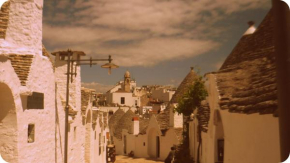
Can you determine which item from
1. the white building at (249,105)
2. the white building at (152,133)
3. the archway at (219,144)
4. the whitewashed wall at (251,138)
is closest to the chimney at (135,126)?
the white building at (152,133)

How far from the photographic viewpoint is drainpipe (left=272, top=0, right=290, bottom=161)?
10.3 ft

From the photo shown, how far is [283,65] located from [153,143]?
78.0 feet

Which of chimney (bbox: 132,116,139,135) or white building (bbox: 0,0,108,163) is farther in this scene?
chimney (bbox: 132,116,139,135)

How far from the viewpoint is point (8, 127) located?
5934 millimetres

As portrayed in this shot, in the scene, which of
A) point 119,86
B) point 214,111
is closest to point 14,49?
point 214,111

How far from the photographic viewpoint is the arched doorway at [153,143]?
25734mm

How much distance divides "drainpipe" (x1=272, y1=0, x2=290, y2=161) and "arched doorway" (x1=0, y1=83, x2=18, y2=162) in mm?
4895

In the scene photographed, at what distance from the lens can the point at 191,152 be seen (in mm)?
16547

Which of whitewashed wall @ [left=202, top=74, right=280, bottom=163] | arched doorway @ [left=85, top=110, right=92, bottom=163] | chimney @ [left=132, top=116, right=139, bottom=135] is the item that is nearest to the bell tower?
chimney @ [left=132, top=116, right=139, bottom=135]

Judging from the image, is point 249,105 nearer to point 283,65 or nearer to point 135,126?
point 283,65

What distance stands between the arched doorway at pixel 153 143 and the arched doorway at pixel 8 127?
66.4 feet

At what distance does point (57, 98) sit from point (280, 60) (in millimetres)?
6321

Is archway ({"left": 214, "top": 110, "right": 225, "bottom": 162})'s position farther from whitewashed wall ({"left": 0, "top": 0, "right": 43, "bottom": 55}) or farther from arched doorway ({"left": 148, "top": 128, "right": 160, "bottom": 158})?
arched doorway ({"left": 148, "top": 128, "right": 160, "bottom": 158})

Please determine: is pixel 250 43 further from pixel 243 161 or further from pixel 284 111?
pixel 284 111
